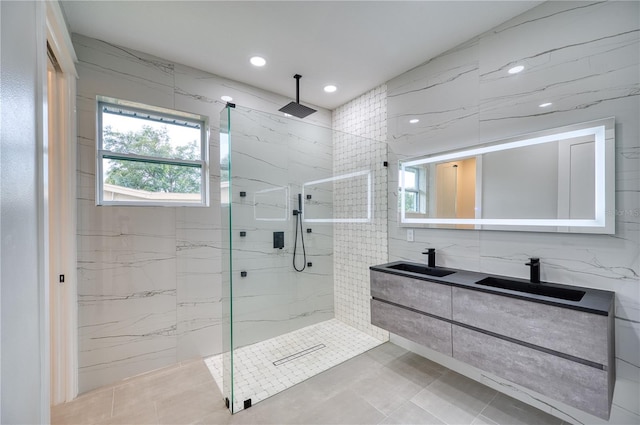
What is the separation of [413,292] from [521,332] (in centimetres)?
76

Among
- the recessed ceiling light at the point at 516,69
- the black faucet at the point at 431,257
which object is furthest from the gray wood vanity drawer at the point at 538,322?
the recessed ceiling light at the point at 516,69

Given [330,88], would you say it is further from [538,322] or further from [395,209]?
[538,322]

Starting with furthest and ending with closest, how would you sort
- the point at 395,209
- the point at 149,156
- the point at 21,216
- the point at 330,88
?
the point at 330,88
the point at 395,209
the point at 149,156
the point at 21,216

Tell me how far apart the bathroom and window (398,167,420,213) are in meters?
0.16

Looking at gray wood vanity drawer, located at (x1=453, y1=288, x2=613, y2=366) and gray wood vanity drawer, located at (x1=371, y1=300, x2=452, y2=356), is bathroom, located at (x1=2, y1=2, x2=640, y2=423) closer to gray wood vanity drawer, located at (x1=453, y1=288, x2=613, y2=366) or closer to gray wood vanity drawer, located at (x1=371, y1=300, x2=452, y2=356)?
gray wood vanity drawer, located at (x1=453, y1=288, x2=613, y2=366)

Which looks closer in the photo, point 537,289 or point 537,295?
point 537,295

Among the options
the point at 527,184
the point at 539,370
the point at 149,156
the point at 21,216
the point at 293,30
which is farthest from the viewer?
the point at 149,156

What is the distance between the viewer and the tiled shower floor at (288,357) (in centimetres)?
221

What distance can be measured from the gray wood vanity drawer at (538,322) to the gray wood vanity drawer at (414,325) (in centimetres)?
19

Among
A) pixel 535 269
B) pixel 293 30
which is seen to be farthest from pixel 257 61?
pixel 535 269

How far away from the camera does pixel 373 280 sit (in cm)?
261

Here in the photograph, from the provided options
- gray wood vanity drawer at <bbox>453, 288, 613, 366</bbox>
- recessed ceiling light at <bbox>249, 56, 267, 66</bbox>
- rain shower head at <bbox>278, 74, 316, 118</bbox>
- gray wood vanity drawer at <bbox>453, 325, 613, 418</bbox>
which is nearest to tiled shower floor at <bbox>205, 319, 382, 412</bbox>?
gray wood vanity drawer at <bbox>453, 325, 613, 418</bbox>

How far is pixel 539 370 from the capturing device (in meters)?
1.60

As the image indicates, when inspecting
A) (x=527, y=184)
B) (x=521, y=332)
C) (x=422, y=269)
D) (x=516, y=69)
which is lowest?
(x=521, y=332)
